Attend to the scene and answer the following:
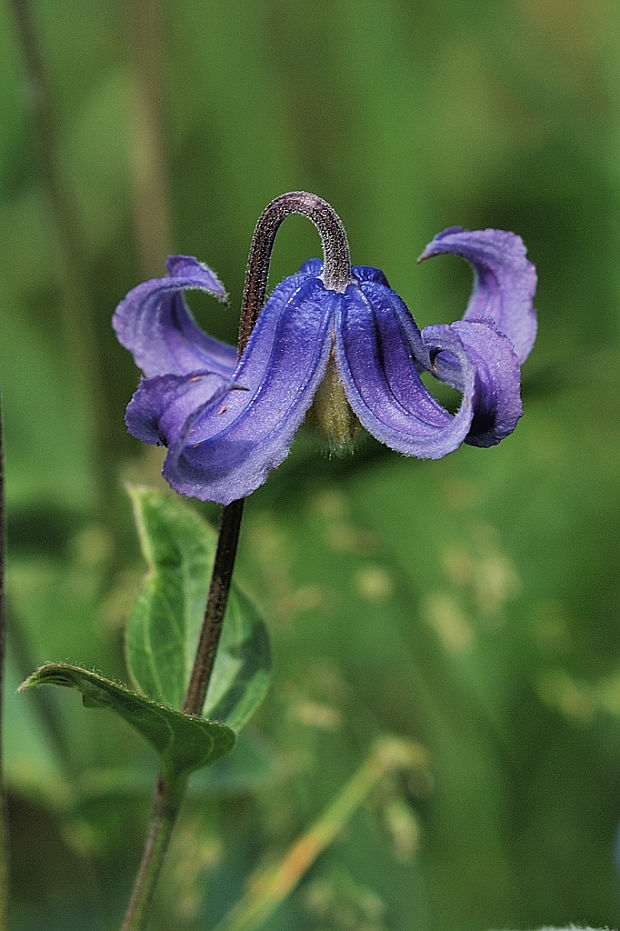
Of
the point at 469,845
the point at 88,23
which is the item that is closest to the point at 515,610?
the point at 469,845

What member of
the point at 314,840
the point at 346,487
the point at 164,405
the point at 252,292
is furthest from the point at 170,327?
the point at 346,487

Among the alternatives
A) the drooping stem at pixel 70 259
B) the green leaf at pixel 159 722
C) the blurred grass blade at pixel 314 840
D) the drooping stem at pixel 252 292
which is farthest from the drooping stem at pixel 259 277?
the drooping stem at pixel 70 259

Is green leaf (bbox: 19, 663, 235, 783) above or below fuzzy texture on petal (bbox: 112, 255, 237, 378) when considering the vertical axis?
below

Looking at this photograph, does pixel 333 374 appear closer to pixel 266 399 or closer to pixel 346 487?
pixel 266 399

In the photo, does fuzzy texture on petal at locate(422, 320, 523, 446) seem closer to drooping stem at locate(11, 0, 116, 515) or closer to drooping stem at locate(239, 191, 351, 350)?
drooping stem at locate(239, 191, 351, 350)

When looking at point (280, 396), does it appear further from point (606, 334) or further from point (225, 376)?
point (606, 334)

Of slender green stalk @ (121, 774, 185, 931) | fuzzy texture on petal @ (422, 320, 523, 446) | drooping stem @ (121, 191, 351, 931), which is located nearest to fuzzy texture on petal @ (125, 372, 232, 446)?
drooping stem @ (121, 191, 351, 931)

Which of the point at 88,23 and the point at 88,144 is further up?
the point at 88,23

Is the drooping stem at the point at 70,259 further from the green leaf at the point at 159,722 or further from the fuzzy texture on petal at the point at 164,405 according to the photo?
the fuzzy texture on petal at the point at 164,405
